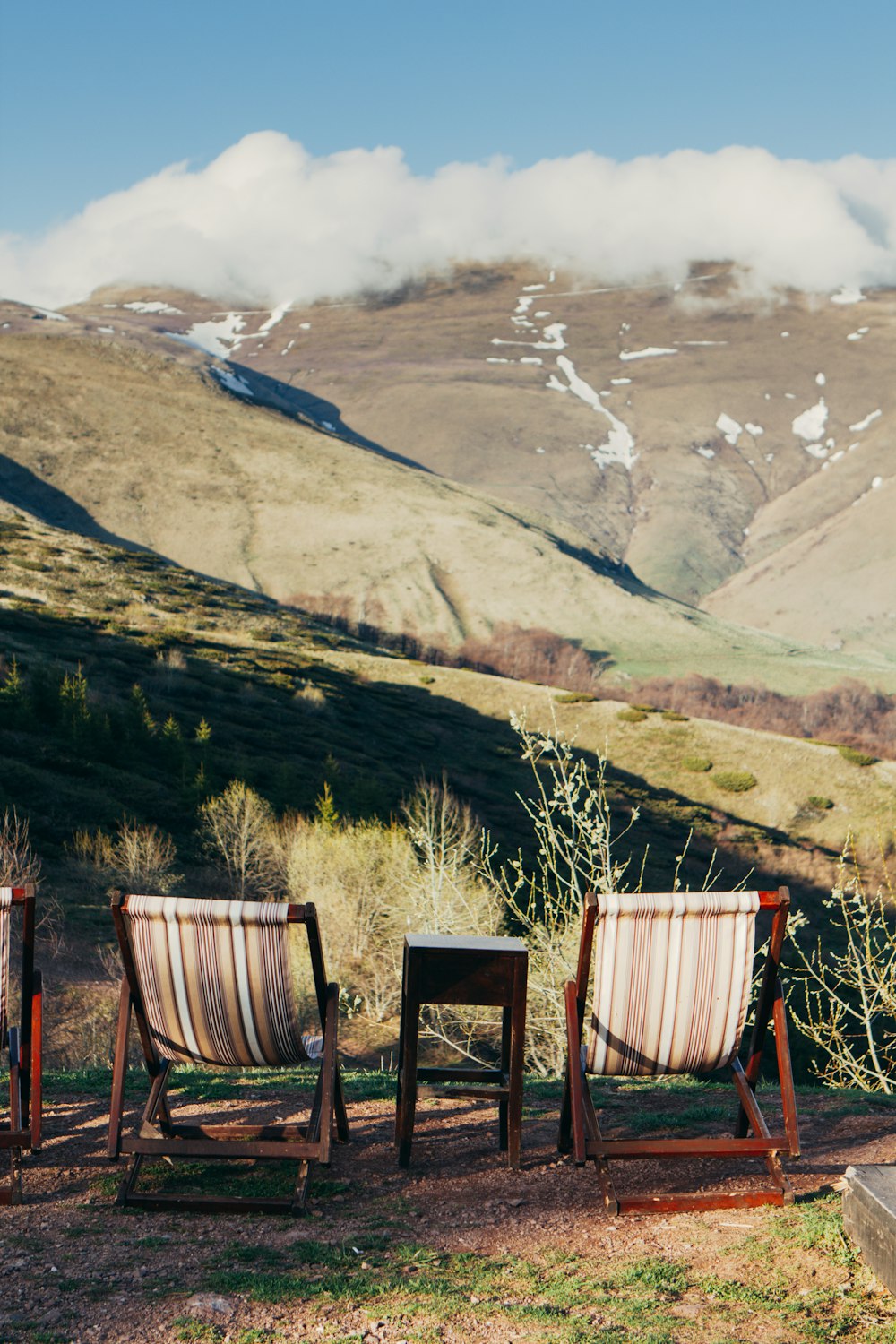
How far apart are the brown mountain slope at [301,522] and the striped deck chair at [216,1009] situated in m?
97.7

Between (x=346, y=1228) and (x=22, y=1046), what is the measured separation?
1.74 meters

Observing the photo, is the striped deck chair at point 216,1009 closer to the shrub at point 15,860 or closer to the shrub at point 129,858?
the shrub at point 15,860

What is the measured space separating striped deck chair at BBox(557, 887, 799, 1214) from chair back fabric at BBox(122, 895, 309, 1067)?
130 centimetres

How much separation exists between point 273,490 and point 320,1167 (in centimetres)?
11632

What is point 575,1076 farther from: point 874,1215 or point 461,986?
point 874,1215

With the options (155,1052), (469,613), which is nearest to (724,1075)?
(155,1052)

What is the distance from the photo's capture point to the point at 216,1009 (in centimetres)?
494

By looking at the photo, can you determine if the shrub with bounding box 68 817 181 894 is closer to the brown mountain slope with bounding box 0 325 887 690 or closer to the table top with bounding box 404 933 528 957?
the table top with bounding box 404 933 528 957

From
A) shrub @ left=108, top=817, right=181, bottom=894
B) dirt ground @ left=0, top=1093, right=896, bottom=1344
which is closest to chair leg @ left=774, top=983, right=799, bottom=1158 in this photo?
dirt ground @ left=0, top=1093, right=896, bottom=1344

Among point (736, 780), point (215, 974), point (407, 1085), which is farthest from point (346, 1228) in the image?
point (736, 780)

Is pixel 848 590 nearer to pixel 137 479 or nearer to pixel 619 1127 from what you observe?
pixel 137 479

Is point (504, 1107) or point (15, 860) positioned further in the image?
point (15, 860)

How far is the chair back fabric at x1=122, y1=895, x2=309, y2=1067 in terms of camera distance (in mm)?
4766

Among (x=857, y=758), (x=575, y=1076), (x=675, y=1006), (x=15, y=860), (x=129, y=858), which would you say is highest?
(x=675, y=1006)
